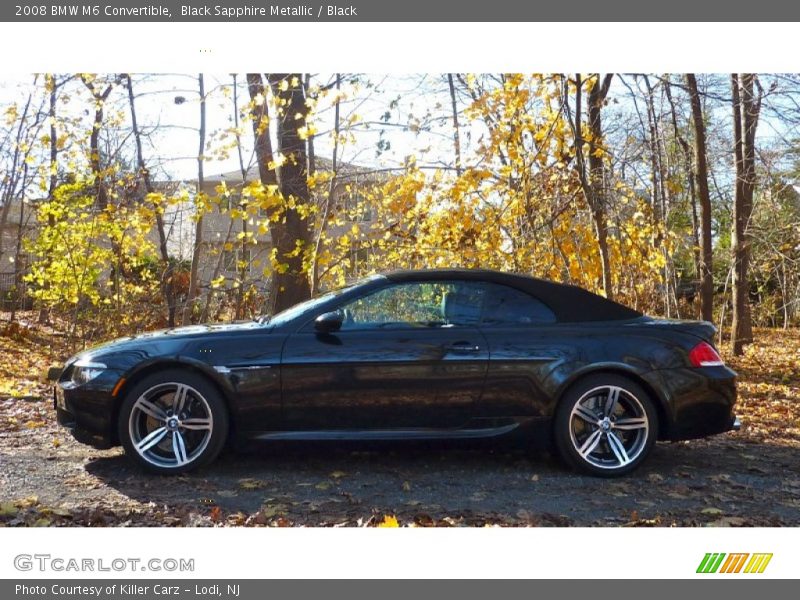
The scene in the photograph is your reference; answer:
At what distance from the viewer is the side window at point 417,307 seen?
17.8 feet

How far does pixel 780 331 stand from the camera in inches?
870

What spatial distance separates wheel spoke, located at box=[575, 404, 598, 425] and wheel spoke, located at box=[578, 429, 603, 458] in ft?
0.26

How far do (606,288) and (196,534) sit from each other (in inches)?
293

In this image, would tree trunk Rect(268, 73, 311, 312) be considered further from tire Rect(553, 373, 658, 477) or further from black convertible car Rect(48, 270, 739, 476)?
tire Rect(553, 373, 658, 477)

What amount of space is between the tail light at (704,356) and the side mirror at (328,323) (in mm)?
2499

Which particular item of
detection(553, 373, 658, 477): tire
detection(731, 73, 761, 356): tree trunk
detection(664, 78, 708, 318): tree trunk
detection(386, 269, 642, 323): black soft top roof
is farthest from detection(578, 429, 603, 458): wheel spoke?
detection(731, 73, 761, 356): tree trunk

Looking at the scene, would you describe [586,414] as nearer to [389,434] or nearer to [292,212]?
[389,434]

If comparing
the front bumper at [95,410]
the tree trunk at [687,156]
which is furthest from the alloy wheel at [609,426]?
the tree trunk at [687,156]

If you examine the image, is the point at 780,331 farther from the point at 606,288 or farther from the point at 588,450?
the point at 588,450

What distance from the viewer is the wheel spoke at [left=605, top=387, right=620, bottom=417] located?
213 inches

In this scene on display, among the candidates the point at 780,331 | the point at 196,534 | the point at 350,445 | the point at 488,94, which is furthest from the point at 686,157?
the point at 196,534

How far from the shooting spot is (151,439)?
205 inches

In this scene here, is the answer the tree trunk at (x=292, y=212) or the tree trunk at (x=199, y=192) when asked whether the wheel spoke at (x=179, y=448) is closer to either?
the tree trunk at (x=199, y=192)

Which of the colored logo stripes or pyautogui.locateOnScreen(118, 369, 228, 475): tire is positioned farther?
pyautogui.locateOnScreen(118, 369, 228, 475): tire
